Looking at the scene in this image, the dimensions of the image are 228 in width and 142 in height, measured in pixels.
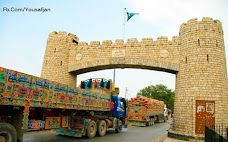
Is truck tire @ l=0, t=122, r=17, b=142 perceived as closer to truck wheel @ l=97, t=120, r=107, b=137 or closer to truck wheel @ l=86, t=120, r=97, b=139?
truck wheel @ l=86, t=120, r=97, b=139

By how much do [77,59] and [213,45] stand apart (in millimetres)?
10498

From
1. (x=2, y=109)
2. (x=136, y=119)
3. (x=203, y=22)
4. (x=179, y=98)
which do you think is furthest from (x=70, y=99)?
(x=136, y=119)

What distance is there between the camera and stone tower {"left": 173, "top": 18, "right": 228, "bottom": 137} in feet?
44.0

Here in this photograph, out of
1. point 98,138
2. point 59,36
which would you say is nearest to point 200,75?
point 98,138

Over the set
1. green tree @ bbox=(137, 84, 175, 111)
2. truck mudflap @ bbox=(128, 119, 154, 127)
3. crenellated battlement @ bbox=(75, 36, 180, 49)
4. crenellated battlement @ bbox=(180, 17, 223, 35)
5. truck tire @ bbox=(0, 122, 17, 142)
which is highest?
crenellated battlement @ bbox=(180, 17, 223, 35)

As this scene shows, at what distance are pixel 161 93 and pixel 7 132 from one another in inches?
2676

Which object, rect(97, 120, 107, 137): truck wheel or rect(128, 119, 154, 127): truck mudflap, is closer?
rect(97, 120, 107, 137): truck wheel

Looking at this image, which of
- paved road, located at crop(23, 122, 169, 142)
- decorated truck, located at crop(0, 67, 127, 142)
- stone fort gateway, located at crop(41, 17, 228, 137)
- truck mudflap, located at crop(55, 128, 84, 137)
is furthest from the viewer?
stone fort gateway, located at crop(41, 17, 228, 137)

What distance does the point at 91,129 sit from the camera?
12.3 meters

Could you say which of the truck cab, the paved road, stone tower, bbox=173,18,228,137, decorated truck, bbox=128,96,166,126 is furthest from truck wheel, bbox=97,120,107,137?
decorated truck, bbox=128,96,166,126

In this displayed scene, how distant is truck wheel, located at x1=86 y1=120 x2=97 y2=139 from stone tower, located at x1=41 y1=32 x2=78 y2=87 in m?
7.26

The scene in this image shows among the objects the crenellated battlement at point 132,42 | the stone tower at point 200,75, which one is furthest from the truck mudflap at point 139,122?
the crenellated battlement at point 132,42

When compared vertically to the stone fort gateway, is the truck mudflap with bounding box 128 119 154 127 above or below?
below

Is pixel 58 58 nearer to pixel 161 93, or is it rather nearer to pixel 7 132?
pixel 7 132
